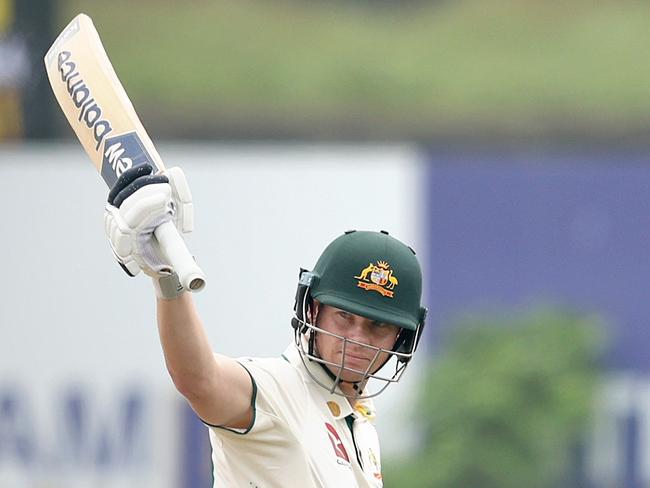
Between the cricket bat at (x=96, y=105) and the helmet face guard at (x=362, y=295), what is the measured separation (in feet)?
1.70

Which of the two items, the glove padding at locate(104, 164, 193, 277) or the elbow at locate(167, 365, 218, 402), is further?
the elbow at locate(167, 365, 218, 402)

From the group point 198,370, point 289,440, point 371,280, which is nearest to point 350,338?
point 371,280

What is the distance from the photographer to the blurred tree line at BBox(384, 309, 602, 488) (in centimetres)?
931

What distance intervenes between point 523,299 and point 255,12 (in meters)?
2.93

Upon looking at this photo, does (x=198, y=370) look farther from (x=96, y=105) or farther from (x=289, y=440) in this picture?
(x=96, y=105)

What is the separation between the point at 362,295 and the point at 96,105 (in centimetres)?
68

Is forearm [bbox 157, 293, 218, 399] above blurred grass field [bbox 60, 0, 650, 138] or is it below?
below

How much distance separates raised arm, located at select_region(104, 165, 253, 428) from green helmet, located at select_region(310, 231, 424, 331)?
0.34 metres

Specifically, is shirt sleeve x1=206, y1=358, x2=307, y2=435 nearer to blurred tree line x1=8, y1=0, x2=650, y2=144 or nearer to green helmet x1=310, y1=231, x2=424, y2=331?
green helmet x1=310, y1=231, x2=424, y2=331

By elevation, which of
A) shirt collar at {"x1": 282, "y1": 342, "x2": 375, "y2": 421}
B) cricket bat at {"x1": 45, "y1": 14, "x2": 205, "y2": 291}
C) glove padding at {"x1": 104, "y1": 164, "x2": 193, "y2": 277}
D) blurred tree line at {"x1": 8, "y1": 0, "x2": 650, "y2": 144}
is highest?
blurred tree line at {"x1": 8, "y1": 0, "x2": 650, "y2": 144}

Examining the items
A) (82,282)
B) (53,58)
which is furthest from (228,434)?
(82,282)

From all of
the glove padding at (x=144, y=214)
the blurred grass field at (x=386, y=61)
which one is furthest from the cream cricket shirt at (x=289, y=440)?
the blurred grass field at (x=386, y=61)

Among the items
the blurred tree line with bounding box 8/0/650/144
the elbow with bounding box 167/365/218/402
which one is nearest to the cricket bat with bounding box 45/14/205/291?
the elbow with bounding box 167/365/218/402

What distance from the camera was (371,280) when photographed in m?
3.49
